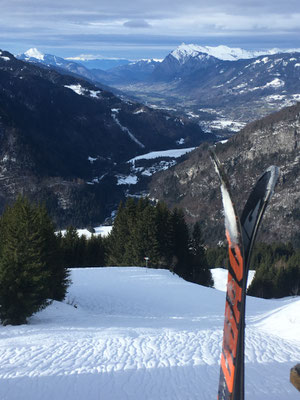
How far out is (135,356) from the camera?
→ 14.0 metres

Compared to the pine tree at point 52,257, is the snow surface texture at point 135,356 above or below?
below

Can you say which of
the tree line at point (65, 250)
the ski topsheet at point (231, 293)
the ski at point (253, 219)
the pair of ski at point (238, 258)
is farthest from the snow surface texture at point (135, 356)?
the ski at point (253, 219)

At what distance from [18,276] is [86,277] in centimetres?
1627

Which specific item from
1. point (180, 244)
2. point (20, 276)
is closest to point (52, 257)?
point (20, 276)

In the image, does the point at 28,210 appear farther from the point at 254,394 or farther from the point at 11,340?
the point at 254,394

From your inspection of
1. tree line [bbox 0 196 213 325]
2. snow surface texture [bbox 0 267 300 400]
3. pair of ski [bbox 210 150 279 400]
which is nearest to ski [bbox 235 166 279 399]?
pair of ski [bbox 210 150 279 400]

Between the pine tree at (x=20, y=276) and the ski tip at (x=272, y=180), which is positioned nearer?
the ski tip at (x=272, y=180)

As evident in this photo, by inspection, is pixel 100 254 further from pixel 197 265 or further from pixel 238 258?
pixel 238 258

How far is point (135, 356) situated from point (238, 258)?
8.64 metres

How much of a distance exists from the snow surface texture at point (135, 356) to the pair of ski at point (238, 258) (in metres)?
4.44

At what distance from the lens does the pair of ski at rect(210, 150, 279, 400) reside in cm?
694

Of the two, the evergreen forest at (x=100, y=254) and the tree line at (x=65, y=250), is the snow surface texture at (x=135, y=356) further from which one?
the evergreen forest at (x=100, y=254)

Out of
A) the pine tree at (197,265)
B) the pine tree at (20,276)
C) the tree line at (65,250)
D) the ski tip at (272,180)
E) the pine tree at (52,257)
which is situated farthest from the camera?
the pine tree at (197,265)

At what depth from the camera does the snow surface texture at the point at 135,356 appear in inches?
439
